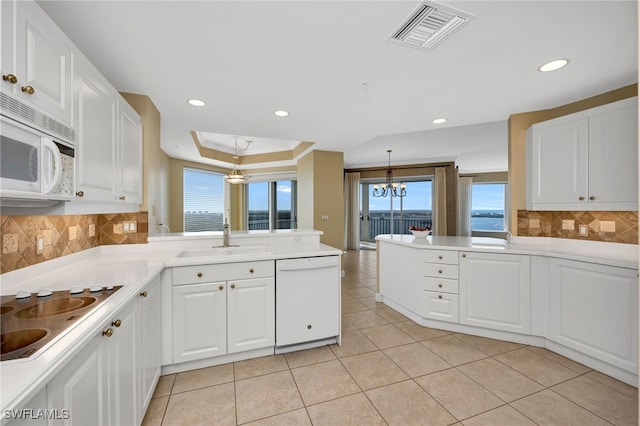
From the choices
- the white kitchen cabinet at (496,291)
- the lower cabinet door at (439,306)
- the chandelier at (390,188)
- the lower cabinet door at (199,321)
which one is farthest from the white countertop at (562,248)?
the chandelier at (390,188)

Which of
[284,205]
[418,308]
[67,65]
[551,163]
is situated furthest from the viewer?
[284,205]

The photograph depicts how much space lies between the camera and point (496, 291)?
8.59ft

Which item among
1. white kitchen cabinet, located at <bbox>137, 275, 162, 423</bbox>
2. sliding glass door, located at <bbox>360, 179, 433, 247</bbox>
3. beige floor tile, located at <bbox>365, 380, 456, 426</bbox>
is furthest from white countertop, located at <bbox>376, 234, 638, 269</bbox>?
sliding glass door, located at <bbox>360, 179, 433, 247</bbox>

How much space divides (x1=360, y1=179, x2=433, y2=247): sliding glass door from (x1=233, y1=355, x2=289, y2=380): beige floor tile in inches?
252

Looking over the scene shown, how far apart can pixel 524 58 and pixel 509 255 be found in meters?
1.70

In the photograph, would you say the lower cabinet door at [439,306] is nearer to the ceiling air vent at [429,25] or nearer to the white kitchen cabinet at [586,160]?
the white kitchen cabinet at [586,160]

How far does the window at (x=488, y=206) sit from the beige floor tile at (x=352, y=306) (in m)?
7.07

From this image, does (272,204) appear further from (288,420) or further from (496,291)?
(288,420)

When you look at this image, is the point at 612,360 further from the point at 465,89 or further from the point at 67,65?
the point at 67,65

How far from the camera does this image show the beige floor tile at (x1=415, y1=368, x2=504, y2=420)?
1.73 meters

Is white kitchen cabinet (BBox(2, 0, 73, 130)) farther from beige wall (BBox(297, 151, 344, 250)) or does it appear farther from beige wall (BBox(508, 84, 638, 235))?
beige wall (BBox(297, 151, 344, 250))

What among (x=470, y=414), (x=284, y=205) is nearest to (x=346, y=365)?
(x=470, y=414)

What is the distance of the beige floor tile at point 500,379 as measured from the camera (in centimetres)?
189

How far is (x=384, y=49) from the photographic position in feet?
5.99
